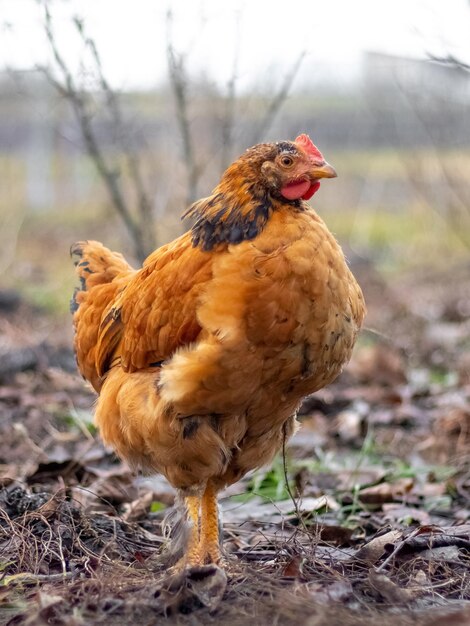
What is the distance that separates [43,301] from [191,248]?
885 centimetres

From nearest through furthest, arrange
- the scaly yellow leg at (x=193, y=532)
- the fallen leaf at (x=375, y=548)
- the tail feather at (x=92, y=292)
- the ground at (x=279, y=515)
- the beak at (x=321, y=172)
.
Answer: the ground at (x=279, y=515), the beak at (x=321, y=172), the fallen leaf at (x=375, y=548), the scaly yellow leg at (x=193, y=532), the tail feather at (x=92, y=292)

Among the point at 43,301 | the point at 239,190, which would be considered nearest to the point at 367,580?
the point at 239,190

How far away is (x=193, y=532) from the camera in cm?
361

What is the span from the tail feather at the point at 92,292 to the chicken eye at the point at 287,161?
132 cm

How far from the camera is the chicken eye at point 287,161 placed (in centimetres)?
320

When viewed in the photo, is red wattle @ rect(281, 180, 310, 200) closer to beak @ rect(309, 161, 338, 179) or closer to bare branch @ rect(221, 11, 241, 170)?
beak @ rect(309, 161, 338, 179)

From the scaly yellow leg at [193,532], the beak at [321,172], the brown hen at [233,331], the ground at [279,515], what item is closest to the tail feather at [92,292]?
the brown hen at [233,331]

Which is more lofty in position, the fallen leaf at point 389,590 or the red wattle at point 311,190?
the red wattle at point 311,190

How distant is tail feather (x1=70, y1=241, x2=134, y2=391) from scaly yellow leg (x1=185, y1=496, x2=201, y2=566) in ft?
2.79

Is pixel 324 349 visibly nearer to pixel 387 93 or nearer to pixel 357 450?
pixel 357 450

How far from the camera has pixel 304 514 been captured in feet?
13.7

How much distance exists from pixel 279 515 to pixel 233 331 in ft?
5.71

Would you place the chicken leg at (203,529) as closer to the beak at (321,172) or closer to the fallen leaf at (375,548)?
the fallen leaf at (375,548)

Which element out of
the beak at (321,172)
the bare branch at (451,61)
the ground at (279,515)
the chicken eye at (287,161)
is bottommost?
the ground at (279,515)
